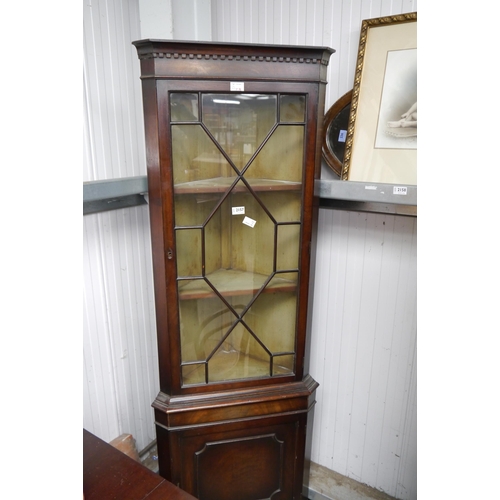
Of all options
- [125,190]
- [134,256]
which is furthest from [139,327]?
[125,190]

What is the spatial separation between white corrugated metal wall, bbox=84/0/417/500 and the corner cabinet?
28 centimetres

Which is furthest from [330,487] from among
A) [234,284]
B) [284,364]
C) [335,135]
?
[335,135]

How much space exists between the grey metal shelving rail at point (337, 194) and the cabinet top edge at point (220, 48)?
351 mm

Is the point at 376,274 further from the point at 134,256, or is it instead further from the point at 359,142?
the point at 134,256

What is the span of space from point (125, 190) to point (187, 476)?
93cm

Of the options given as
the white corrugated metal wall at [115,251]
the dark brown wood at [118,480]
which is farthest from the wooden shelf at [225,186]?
the dark brown wood at [118,480]

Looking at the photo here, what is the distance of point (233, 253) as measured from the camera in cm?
130

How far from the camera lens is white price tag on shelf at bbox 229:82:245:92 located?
1067mm

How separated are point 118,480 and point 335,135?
46.9 inches

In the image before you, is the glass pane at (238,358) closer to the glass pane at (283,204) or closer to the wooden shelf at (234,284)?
the wooden shelf at (234,284)

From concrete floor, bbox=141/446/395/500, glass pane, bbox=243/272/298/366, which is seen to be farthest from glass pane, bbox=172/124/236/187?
concrete floor, bbox=141/446/395/500

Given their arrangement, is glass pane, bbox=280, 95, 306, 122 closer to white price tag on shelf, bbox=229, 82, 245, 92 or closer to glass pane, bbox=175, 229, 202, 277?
white price tag on shelf, bbox=229, 82, 245, 92
